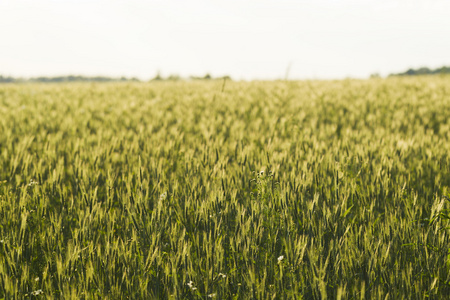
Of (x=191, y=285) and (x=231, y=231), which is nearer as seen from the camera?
(x=191, y=285)

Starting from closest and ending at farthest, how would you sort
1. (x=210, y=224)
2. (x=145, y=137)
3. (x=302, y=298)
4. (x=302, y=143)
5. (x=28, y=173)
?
(x=302, y=298)
(x=210, y=224)
(x=28, y=173)
(x=302, y=143)
(x=145, y=137)

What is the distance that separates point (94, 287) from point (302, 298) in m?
0.92

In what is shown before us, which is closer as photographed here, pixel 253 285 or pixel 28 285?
pixel 253 285

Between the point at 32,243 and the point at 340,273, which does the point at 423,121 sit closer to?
the point at 340,273

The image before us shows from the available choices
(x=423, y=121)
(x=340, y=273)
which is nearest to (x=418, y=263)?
(x=340, y=273)

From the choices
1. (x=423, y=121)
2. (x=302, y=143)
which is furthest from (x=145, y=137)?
(x=423, y=121)

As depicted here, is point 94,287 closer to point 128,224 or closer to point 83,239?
point 83,239

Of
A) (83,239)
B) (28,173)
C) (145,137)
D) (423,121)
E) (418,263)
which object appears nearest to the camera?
(418,263)

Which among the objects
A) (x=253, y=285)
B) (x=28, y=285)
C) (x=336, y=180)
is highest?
(x=336, y=180)

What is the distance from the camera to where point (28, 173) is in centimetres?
292

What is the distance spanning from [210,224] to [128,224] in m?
0.47

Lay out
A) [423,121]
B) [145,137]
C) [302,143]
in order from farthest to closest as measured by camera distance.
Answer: [423,121] < [145,137] < [302,143]

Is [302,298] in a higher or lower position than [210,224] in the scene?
lower

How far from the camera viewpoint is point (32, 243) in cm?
184
